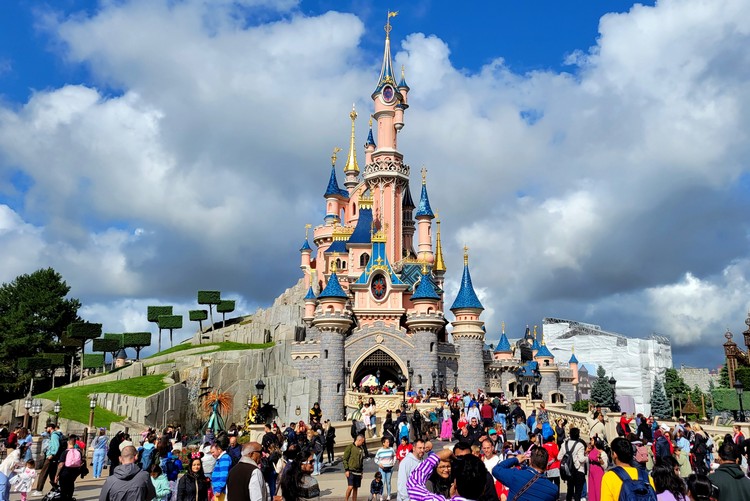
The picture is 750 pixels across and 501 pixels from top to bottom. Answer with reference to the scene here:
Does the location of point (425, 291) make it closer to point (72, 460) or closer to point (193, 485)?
point (72, 460)

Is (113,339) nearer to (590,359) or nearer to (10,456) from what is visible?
(10,456)

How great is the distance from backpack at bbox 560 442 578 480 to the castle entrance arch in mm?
31641

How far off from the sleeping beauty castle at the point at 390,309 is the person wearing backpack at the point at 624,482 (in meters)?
26.1

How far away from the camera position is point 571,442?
34.1ft

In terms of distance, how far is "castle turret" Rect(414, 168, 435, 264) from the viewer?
55969mm

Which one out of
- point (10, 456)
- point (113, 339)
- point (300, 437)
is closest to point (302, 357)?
point (113, 339)

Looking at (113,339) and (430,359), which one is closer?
(430,359)

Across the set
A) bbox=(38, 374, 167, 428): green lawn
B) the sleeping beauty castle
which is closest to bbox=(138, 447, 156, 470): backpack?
the sleeping beauty castle

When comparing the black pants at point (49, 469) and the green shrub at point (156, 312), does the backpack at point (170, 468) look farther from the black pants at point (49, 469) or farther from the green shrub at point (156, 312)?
the green shrub at point (156, 312)

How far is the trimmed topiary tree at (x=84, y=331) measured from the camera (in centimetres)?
Result: 5372

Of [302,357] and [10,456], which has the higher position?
[302,357]

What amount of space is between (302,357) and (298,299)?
21.7 metres

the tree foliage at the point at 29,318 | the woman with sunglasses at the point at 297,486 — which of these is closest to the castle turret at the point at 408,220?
the tree foliage at the point at 29,318

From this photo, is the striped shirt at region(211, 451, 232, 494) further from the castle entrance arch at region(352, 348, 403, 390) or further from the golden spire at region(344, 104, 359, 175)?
the golden spire at region(344, 104, 359, 175)
